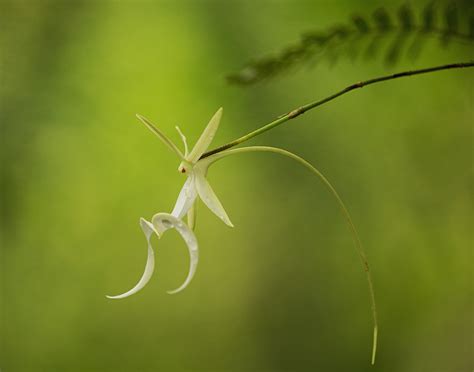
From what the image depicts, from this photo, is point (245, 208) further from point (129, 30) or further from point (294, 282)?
point (129, 30)

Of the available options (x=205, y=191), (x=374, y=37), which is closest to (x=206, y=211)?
(x=374, y=37)

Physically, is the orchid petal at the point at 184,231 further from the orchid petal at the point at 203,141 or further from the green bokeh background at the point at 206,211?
the green bokeh background at the point at 206,211

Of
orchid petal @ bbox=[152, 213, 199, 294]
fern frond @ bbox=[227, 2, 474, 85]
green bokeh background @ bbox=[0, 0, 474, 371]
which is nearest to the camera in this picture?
orchid petal @ bbox=[152, 213, 199, 294]

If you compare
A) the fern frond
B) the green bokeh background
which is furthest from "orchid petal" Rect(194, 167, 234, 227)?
the green bokeh background

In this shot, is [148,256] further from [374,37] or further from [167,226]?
[374,37]

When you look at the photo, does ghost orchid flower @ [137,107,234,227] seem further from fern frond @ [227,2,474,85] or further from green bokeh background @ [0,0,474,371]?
green bokeh background @ [0,0,474,371]
